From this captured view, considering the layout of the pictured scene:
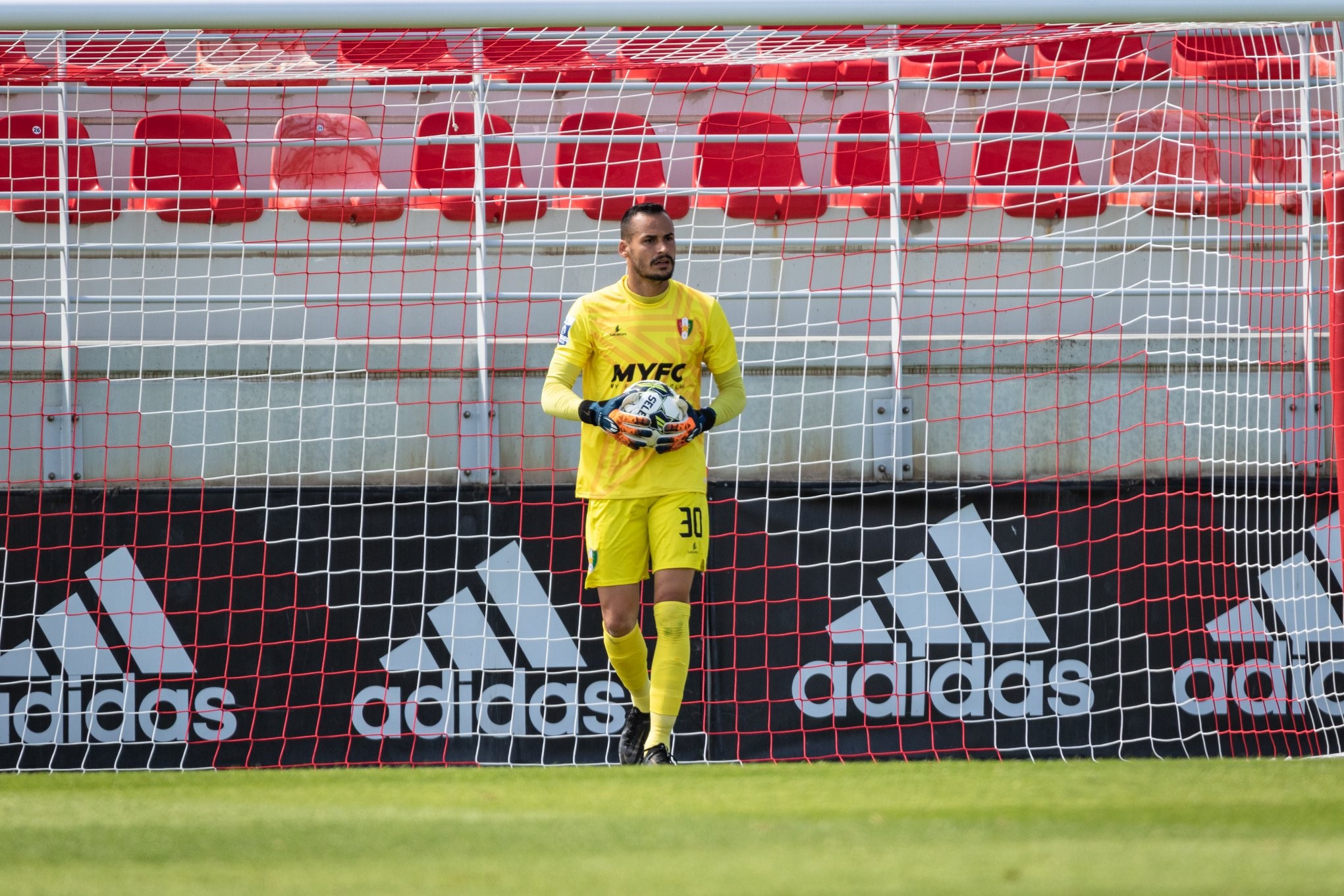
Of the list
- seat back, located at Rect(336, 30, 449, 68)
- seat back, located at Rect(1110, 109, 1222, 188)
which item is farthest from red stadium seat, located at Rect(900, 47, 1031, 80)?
seat back, located at Rect(336, 30, 449, 68)

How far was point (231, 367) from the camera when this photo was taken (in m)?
5.97

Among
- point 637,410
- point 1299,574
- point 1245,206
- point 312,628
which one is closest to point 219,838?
point 637,410

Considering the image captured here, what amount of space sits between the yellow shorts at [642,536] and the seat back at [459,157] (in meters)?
2.92

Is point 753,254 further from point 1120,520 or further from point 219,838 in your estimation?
point 219,838

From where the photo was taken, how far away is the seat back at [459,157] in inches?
280

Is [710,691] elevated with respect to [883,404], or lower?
lower

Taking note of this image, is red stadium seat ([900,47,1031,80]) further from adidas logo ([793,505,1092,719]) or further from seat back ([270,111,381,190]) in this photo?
adidas logo ([793,505,1092,719])

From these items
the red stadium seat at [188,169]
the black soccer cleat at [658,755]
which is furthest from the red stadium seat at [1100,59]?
the black soccer cleat at [658,755]

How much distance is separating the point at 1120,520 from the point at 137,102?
5.66 meters

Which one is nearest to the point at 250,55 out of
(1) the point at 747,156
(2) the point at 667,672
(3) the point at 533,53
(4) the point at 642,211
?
(3) the point at 533,53

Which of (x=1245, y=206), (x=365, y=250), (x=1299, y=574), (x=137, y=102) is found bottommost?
(x=1299, y=574)

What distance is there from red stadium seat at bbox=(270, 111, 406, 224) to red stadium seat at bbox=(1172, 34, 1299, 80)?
4031 mm

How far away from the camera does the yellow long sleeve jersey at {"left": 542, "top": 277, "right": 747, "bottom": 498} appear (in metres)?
4.39

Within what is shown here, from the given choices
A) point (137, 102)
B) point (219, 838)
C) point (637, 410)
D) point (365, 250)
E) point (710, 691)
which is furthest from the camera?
point (137, 102)
